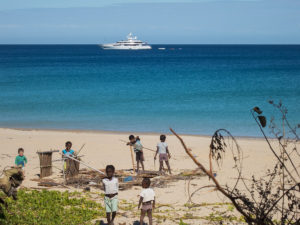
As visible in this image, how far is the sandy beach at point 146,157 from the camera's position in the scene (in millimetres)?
10680

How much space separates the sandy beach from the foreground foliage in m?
0.75

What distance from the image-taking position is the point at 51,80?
52.3 meters

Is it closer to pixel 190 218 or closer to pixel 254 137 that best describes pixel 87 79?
pixel 254 137

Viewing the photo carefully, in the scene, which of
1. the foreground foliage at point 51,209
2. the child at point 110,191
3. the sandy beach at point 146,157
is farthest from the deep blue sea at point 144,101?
the child at point 110,191

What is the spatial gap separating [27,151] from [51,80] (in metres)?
35.8

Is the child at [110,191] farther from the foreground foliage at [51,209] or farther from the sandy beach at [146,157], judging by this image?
the sandy beach at [146,157]

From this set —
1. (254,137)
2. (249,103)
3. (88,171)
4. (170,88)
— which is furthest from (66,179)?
(170,88)

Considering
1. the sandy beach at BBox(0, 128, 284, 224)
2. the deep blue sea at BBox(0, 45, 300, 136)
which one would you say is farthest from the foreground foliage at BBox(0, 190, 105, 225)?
the deep blue sea at BBox(0, 45, 300, 136)

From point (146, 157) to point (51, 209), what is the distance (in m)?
7.70

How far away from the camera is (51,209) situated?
30.4 feet

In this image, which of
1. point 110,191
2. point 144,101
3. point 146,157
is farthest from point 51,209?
point 144,101

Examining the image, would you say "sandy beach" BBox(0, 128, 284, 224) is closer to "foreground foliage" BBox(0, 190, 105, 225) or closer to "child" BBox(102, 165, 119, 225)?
"foreground foliage" BBox(0, 190, 105, 225)

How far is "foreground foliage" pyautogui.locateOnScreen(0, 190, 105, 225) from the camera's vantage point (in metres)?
8.49

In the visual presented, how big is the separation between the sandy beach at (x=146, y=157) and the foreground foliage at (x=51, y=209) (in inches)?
29.4
